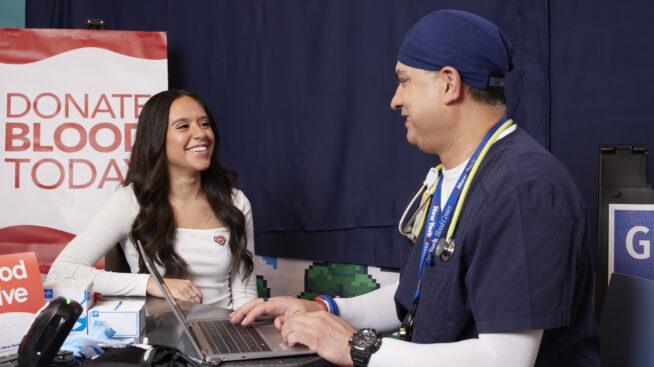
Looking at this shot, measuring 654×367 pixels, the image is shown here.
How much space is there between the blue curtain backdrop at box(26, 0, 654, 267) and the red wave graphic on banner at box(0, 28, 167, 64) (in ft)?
0.93

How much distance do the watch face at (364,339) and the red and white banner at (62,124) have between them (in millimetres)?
2290

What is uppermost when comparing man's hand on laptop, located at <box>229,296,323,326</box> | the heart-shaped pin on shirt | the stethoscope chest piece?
the stethoscope chest piece

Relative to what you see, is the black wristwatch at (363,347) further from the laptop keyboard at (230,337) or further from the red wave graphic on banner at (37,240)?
the red wave graphic on banner at (37,240)

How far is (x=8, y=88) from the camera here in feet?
10.3

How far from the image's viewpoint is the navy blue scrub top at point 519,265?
1.14m

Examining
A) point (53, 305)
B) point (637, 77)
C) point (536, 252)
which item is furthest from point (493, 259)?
point (637, 77)

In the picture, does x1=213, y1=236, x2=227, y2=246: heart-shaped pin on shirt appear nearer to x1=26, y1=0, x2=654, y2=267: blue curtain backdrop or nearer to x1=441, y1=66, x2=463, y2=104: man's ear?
x1=26, y1=0, x2=654, y2=267: blue curtain backdrop

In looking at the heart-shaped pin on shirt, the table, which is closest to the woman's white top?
the heart-shaped pin on shirt

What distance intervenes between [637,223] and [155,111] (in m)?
1.83

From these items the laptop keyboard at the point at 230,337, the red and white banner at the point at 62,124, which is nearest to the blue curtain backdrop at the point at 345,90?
the red and white banner at the point at 62,124

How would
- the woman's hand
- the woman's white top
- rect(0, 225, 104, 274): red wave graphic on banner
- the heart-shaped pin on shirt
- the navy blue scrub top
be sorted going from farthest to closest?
rect(0, 225, 104, 274): red wave graphic on banner
the heart-shaped pin on shirt
the woman's white top
the woman's hand
the navy blue scrub top

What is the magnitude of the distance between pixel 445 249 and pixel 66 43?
263 centimetres

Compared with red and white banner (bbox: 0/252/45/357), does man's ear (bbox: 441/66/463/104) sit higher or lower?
higher

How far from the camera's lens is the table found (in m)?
1.14
